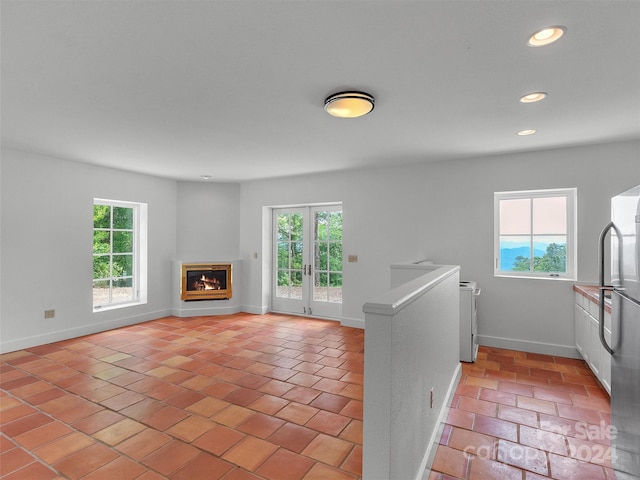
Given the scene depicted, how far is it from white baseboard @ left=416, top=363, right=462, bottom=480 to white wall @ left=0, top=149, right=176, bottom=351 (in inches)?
187

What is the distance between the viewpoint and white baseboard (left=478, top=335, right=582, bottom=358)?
3.84 m

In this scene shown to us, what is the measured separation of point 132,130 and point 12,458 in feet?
8.90

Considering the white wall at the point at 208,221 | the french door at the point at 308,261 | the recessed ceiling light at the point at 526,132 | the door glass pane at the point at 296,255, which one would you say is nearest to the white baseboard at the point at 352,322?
the french door at the point at 308,261

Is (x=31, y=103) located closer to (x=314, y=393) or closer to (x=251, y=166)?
(x=251, y=166)

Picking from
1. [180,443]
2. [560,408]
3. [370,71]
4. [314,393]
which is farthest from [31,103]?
[560,408]

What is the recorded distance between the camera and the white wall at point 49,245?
13.0ft

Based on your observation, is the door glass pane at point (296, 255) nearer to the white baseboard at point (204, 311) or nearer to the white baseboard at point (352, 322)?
the white baseboard at point (352, 322)

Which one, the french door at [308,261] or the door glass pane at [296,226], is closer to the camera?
the french door at [308,261]

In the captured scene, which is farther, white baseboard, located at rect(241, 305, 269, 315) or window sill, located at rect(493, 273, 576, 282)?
white baseboard, located at rect(241, 305, 269, 315)

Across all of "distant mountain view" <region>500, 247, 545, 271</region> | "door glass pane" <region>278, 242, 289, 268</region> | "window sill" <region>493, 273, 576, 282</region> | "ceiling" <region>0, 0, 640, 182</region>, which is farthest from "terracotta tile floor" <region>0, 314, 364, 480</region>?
"ceiling" <region>0, 0, 640, 182</region>

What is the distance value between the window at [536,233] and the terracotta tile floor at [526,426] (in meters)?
1.19

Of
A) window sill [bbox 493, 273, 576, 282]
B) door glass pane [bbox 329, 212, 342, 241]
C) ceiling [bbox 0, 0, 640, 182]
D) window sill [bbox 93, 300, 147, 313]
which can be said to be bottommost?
window sill [bbox 93, 300, 147, 313]

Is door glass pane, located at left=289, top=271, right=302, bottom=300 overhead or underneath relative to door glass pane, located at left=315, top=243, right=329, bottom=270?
underneath

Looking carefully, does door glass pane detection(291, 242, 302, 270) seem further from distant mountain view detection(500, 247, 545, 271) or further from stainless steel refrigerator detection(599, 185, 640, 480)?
stainless steel refrigerator detection(599, 185, 640, 480)
